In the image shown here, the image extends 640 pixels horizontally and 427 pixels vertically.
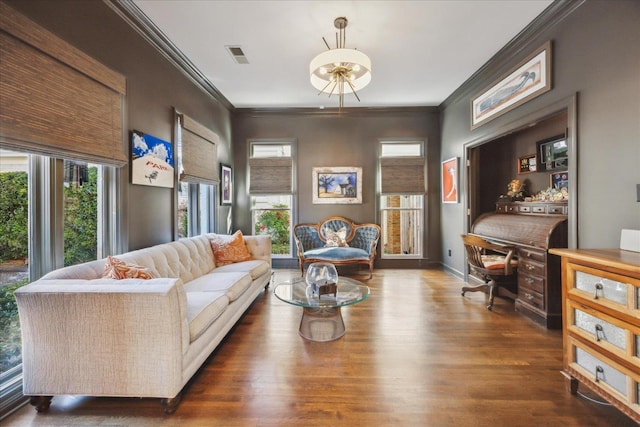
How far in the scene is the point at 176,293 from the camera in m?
1.68

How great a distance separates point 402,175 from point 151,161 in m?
4.21

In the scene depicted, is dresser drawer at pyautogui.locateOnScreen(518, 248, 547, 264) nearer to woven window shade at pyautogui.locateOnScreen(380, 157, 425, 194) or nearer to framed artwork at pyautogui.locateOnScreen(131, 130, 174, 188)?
woven window shade at pyautogui.locateOnScreen(380, 157, 425, 194)

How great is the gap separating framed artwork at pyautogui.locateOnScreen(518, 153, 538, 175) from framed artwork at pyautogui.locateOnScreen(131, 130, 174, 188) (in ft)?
15.8

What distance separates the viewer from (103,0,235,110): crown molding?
2.50m

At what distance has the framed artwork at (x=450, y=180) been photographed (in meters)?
4.74

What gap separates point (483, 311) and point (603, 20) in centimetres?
288

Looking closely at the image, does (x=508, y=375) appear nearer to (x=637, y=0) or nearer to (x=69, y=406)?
(x=637, y=0)

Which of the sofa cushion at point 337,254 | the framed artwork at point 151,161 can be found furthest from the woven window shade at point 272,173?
the framed artwork at point 151,161

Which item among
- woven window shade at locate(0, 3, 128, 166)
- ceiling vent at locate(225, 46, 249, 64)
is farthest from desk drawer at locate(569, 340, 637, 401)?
ceiling vent at locate(225, 46, 249, 64)

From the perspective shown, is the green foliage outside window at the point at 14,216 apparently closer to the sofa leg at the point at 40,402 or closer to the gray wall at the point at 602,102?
the sofa leg at the point at 40,402

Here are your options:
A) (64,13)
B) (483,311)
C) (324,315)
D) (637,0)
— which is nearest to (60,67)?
(64,13)

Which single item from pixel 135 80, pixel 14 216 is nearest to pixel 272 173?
pixel 135 80

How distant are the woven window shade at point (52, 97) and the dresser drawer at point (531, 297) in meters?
4.29

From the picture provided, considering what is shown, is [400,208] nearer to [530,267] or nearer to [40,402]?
[530,267]
